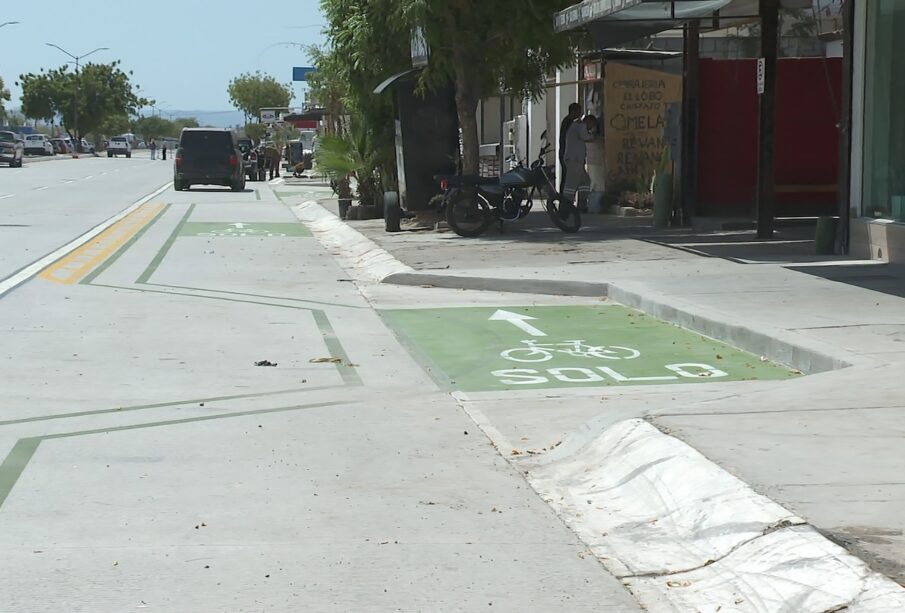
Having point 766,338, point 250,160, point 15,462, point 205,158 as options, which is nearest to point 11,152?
point 250,160

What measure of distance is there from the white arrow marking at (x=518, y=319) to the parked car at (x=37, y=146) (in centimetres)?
10026

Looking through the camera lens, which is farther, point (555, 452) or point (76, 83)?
point (76, 83)

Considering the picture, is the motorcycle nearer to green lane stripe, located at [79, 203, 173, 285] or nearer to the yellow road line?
green lane stripe, located at [79, 203, 173, 285]

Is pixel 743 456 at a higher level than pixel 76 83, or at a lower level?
lower

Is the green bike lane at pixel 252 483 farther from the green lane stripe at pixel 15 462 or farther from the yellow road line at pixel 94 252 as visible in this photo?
the yellow road line at pixel 94 252

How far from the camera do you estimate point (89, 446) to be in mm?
7383

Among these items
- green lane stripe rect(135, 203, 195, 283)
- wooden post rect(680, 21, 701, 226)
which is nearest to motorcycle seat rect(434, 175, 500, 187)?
wooden post rect(680, 21, 701, 226)

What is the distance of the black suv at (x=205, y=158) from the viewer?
144 feet

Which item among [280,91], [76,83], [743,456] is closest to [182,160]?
[743,456]

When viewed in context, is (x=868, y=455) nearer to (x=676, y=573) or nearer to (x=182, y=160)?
(x=676, y=573)

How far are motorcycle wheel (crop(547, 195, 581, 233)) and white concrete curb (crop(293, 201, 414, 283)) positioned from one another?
117 inches

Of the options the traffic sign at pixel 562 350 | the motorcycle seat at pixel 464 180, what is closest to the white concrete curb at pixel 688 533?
the traffic sign at pixel 562 350

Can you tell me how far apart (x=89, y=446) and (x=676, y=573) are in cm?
365

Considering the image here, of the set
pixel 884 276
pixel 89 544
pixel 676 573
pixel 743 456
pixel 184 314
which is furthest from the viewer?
pixel 884 276
